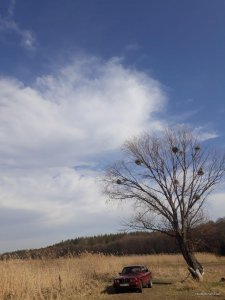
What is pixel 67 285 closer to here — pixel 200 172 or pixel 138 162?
pixel 138 162

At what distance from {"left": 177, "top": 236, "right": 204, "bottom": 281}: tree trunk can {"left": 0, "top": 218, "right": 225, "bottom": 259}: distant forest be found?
1.36 m

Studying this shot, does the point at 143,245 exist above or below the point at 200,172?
above

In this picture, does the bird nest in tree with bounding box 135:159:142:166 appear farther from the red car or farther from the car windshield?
the red car

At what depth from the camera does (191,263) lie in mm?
27922

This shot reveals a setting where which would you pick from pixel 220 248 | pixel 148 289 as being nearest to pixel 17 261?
pixel 148 289

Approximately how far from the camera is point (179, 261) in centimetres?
5003

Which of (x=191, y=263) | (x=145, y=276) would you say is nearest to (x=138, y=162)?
(x=191, y=263)

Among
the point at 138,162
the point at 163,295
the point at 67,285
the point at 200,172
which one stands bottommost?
the point at 163,295

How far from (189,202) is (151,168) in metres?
3.39

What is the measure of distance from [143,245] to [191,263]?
74.4 m

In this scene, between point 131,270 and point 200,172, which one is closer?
point 131,270

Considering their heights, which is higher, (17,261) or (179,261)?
(179,261)

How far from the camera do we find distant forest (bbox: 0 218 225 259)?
23.9 metres

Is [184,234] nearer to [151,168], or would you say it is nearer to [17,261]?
[151,168]
